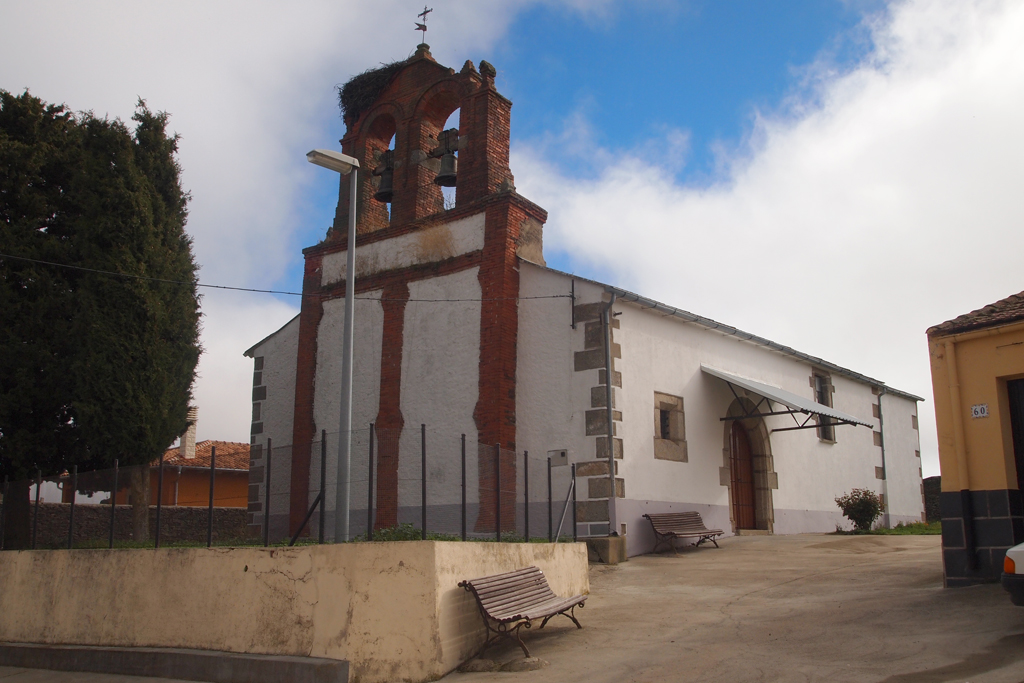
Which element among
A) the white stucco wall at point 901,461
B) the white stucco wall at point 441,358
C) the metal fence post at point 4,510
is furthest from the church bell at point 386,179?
the white stucco wall at point 901,461

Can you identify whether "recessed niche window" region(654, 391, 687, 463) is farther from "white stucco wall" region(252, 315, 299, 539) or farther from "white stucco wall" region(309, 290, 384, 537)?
"white stucco wall" region(252, 315, 299, 539)

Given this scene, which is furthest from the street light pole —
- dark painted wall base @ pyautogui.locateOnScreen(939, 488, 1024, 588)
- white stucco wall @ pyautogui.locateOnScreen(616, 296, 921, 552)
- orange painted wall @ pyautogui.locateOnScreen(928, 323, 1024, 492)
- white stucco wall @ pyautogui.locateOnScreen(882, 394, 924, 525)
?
white stucco wall @ pyautogui.locateOnScreen(882, 394, 924, 525)

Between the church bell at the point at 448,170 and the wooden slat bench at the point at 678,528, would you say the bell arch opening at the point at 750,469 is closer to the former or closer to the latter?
the wooden slat bench at the point at 678,528

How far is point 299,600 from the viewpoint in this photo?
8.18 metres

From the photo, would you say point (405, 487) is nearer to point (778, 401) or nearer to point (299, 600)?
point (299, 600)

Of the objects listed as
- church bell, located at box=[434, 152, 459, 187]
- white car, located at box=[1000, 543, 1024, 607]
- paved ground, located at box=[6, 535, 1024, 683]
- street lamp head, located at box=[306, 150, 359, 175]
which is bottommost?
paved ground, located at box=[6, 535, 1024, 683]

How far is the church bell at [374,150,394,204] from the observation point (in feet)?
57.3

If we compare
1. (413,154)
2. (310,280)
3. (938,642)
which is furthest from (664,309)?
(938,642)

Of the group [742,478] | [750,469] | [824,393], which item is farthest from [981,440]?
[824,393]

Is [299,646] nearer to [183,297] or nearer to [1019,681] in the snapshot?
[1019,681]

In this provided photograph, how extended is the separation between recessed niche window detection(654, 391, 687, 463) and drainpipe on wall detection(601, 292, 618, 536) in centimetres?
145

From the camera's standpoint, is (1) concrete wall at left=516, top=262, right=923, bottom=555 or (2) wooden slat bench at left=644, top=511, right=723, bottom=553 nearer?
(2) wooden slat bench at left=644, top=511, right=723, bottom=553

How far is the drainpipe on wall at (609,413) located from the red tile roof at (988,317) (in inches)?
208

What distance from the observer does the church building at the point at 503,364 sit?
1421 cm
